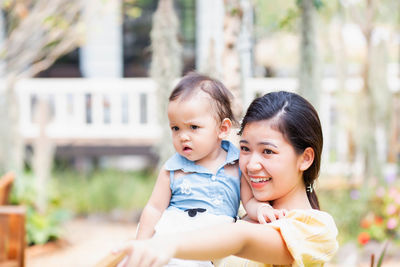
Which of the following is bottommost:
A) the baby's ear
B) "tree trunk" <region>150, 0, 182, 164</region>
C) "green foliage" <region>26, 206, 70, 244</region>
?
"green foliage" <region>26, 206, 70, 244</region>

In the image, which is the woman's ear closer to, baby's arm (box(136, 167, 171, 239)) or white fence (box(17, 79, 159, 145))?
baby's arm (box(136, 167, 171, 239))

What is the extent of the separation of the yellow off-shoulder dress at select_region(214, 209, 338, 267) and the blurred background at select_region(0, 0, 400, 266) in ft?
5.71

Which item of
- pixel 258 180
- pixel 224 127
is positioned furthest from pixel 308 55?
pixel 258 180

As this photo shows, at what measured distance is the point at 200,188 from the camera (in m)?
1.59

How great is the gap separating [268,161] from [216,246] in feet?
1.37

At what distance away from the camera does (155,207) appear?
1623 mm

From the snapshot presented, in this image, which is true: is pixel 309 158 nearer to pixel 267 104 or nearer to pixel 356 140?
pixel 267 104

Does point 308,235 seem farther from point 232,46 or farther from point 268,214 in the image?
point 232,46

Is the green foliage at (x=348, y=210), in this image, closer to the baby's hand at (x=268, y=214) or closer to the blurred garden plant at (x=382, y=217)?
the blurred garden plant at (x=382, y=217)

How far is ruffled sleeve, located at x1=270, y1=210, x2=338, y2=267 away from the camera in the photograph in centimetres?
125

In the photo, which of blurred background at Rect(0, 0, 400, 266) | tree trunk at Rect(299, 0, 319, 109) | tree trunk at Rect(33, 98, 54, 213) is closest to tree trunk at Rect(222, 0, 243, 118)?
blurred background at Rect(0, 0, 400, 266)

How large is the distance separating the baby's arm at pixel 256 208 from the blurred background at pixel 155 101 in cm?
149

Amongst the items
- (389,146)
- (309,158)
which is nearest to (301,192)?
(309,158)

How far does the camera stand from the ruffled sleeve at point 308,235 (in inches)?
49.1
